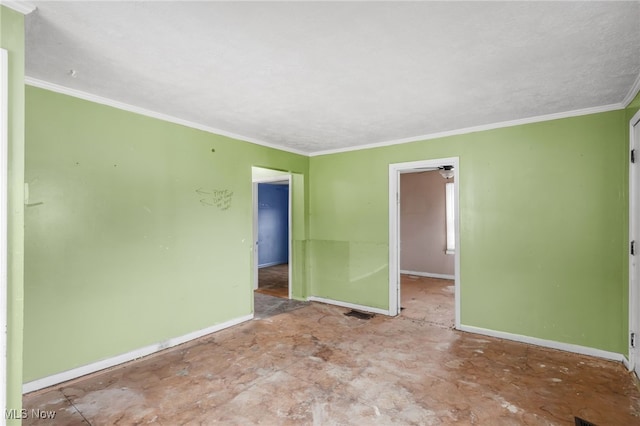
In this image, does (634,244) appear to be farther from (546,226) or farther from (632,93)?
(632,93)

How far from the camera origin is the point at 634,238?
2785mm

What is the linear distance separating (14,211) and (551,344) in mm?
4561

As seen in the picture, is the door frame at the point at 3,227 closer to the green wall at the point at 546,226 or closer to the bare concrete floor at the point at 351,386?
the bare concrete floor at the point at 351,386

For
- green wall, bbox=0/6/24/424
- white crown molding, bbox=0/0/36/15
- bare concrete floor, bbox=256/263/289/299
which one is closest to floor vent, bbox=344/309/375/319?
bare concrete floor, bbox=256/263/289/299

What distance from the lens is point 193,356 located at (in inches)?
124

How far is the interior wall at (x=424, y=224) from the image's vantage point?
23.5 ft

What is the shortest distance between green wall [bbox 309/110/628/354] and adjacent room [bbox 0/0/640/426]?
2 cm

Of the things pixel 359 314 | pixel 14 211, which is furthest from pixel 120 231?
pixel 359 314

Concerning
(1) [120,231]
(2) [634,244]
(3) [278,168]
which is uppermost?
(3) [278,168]

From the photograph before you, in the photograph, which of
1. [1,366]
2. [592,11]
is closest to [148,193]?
[1,366]

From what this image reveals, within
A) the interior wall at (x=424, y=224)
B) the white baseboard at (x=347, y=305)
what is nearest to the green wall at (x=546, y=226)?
the white baseboard at (x=347, y=305)

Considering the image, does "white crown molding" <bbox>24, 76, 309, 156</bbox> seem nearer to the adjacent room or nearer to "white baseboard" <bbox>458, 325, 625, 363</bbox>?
the adjacent room

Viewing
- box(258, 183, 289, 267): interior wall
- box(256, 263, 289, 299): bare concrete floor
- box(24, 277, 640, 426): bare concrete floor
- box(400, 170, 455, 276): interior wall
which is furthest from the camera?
box(258, 183, 289, 267): interior wall

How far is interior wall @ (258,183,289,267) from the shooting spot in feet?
28.3
